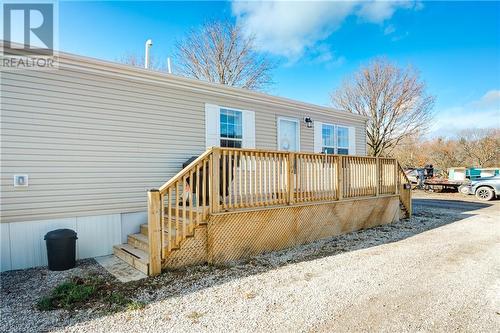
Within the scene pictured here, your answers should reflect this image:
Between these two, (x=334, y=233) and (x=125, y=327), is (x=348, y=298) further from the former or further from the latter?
(x=334, y=233)

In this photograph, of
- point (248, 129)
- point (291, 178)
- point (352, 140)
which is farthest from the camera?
point (352, 140)

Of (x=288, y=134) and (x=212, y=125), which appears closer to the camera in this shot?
(x=212, y=125)

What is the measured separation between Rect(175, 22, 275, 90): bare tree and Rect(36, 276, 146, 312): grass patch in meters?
16.5

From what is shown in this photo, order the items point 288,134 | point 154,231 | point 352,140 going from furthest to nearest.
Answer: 1. point 352,140
2. point 288,134
3. point 154,231

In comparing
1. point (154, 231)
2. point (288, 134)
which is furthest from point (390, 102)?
point (154, 231)

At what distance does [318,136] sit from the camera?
342 inches

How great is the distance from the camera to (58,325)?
9.05 feet

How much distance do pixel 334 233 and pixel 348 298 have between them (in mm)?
3216

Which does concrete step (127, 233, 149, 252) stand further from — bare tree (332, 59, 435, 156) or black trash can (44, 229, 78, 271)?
bare tree (332, 59, 435, 156)

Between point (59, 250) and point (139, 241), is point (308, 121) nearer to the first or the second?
point (139, 241)

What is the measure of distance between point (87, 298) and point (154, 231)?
108 centimetres

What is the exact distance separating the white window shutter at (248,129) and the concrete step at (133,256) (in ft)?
11.3

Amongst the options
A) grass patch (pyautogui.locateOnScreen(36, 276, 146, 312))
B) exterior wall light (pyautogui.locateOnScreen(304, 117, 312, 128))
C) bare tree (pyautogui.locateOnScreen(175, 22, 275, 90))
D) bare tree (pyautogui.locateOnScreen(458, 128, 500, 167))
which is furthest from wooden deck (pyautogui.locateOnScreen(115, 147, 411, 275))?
bare tree (pyautogui.locateOnScreen(458, 128, 500, 167))

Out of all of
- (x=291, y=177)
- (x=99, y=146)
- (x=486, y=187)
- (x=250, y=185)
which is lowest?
(x=486, y=187)
